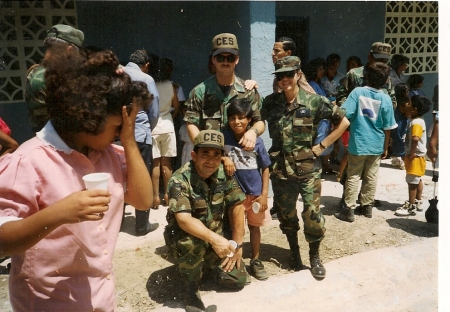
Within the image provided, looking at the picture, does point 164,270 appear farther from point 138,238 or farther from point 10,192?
point 10,192

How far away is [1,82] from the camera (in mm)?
4562

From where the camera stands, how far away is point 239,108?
3.11m

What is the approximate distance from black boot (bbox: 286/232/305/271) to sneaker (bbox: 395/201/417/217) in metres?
1.80

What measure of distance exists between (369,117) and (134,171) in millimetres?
3527

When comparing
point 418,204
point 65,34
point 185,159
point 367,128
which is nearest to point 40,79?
point 65,34

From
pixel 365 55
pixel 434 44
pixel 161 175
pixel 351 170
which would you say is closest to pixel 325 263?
pixel 351 170

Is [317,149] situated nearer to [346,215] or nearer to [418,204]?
[346,215]

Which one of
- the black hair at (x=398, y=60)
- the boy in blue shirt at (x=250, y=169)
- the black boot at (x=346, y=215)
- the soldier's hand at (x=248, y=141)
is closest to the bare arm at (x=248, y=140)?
the soldier's hand at (x=248, y=141)

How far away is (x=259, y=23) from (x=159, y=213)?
7.92 ft

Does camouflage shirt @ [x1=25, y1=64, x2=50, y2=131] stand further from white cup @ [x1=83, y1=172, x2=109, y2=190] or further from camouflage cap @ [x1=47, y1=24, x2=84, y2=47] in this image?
white cup @ [x1=83, y1=172, x2=109, y2=190]

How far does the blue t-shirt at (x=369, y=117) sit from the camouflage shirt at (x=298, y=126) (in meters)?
1.08

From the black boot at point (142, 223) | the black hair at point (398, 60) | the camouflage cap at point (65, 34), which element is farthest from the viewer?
the black hair at point (398, 60)

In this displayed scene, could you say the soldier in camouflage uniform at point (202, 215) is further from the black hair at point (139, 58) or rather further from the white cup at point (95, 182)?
the black hair at point (139, 58)

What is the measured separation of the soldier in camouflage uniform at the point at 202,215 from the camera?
2684 millimetres
